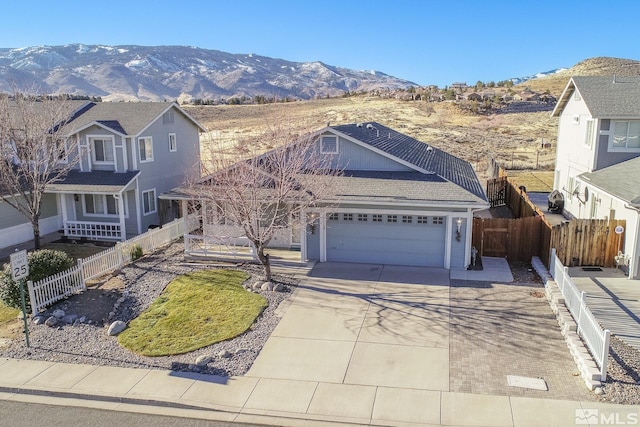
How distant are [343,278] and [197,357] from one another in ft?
22.3

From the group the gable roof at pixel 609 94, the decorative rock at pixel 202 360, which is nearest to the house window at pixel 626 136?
the gable roof at pixel 609 94

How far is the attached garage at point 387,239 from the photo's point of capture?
62.1 feet

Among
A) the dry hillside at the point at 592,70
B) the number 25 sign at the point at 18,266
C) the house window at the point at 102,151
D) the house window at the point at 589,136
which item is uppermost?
the dry hillside at the point at 592,70

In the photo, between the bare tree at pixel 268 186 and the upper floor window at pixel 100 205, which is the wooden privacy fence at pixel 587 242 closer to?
the bare tree at pixel 268 186

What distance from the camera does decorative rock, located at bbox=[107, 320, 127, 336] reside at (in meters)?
14.0

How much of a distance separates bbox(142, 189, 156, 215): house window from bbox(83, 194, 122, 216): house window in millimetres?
1282

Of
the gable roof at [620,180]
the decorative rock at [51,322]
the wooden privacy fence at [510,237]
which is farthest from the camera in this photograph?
the wooden privacy fence at [510,237]

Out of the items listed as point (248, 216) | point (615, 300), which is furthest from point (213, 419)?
point (615, 300)

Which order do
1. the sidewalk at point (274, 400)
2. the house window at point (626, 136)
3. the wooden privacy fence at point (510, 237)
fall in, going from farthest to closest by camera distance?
1. the house window at point (626, 136)
2. the wooden privacy fence at point (510, 237)
3. the sidewalk at point (274, 400)

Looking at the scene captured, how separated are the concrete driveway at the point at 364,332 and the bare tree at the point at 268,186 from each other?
2.41 meters

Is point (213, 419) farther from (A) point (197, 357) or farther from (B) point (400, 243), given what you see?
(B) point (400, 243)

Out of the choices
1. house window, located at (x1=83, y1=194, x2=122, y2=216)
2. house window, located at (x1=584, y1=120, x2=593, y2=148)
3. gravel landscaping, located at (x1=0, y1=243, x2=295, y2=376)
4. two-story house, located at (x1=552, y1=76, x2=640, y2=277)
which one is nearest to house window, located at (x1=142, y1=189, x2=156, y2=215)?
house window, located at (x1=83, y1=194, x2=122, y2=216)

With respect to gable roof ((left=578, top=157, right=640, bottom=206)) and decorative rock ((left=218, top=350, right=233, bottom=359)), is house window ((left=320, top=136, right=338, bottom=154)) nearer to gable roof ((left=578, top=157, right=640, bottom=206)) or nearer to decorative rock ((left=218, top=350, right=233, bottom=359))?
decorative rock ((left=218, top=350, right=233, bottom=359))

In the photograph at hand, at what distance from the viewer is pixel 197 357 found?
1247 centimetres
